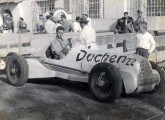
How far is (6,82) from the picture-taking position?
10133 millimetres

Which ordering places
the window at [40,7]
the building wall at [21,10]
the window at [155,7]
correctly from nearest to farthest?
the window at [155,7] < the window at [40,7] < the building wall at [21,10]

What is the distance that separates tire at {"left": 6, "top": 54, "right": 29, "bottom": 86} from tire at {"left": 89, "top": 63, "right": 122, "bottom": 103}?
2.07 meters

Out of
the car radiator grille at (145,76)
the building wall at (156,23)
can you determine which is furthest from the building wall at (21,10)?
the car radiator grille at (145,76)

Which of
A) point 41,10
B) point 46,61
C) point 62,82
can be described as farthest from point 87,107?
point 41,10

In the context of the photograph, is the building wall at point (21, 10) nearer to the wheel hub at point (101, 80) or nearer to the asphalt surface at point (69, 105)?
the asphalt surface at point (69, 105)

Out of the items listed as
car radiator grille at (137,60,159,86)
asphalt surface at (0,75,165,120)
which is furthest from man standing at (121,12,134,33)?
car radiator grille at (137,60,159,86)

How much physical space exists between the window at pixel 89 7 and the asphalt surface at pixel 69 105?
13.0m

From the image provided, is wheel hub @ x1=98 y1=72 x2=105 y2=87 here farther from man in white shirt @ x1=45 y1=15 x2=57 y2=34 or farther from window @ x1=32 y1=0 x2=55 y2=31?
window @ x1=32 y1=0 x2=55 y2=31

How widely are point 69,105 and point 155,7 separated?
13455 millimetres

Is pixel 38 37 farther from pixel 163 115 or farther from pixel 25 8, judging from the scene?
pixel 25 8

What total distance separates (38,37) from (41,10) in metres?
12.1

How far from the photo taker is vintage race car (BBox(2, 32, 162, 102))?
25.2ft

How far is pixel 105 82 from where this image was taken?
7754 millimetres

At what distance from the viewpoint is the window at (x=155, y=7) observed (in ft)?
63.9
